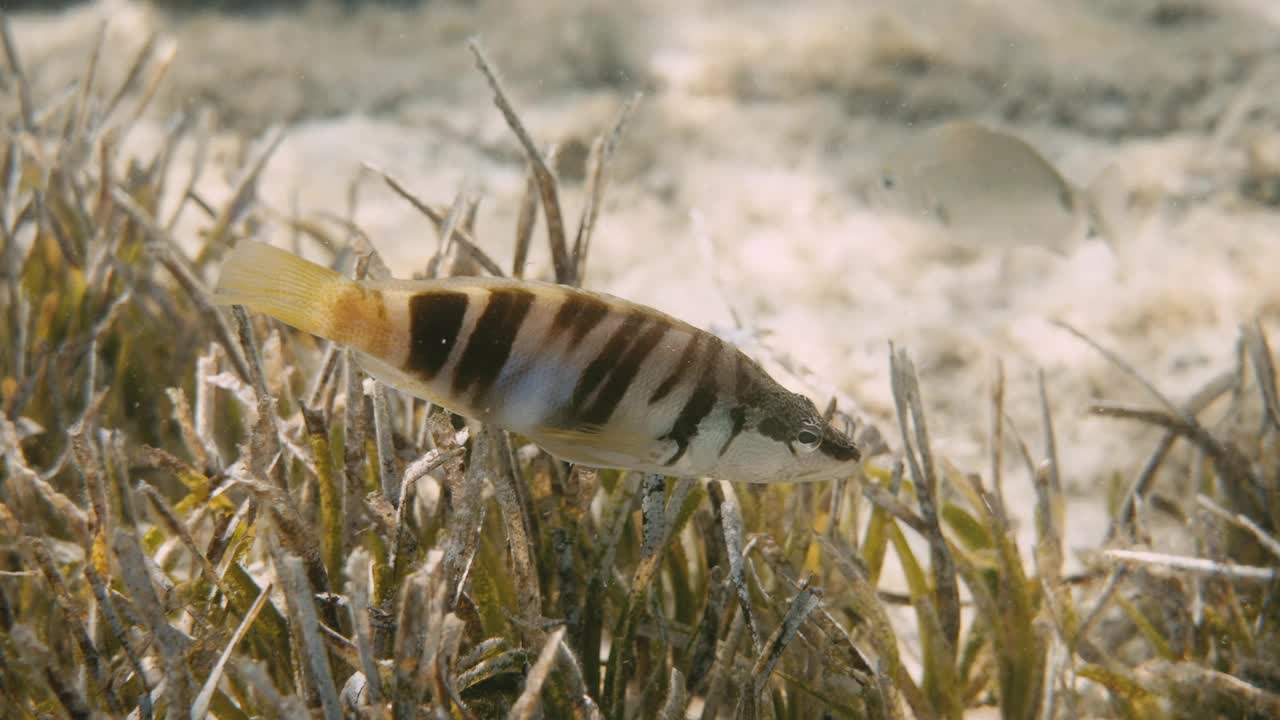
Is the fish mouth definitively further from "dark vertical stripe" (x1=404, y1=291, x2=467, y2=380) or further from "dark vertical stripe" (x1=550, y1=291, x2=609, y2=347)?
"dark vertical stripe" (x1=404, y1=291, x2=467, y2=380)

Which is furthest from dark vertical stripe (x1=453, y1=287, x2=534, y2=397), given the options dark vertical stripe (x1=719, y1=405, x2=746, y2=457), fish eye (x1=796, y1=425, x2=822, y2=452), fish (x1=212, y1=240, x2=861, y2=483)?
fish eye (x1=796, y1=425, x2=822, y2=452)

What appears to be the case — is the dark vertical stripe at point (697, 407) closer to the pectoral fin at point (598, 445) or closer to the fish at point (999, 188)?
the pectoral fin at point (598, 445)

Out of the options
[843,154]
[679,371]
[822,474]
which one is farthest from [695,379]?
[843,154]

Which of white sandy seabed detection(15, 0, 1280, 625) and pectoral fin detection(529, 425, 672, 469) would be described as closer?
pectoral fin detection(529, 425, 672, 469)

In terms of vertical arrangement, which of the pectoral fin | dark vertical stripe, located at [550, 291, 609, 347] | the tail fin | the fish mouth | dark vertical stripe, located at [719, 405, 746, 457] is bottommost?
the pectoral fin

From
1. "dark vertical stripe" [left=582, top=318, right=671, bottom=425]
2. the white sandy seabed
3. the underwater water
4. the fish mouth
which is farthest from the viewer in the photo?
the white sandy seabed

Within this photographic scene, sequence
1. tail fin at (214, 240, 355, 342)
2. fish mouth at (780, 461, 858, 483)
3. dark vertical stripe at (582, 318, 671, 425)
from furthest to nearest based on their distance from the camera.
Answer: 1. fish mouth at (780, 461, 858, 483)
2. dark vertical stripe at (582, 318, 671, 425)
3. tail fin at (214, 240, 355, 342)
